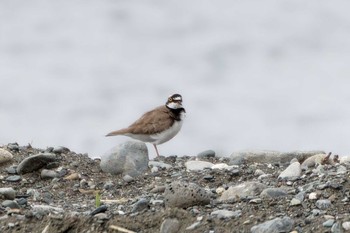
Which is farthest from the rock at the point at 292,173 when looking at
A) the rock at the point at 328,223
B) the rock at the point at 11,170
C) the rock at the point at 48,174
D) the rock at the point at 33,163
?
the rock at the point at 11,170

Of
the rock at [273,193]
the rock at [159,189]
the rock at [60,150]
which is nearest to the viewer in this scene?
the rock at [273,193]

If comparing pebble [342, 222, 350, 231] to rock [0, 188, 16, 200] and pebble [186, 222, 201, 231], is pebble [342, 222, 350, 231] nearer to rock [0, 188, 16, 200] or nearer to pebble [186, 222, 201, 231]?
pebble [186, 222, 201, 231]

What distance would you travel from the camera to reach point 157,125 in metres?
12.2

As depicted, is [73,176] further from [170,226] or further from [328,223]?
[328,223]

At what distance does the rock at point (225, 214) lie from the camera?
6.88 metres

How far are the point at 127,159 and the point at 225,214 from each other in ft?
11.9

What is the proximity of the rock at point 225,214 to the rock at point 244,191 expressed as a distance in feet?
2.56

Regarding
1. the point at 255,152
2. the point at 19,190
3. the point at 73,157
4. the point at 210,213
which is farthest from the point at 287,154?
the point at 210,213

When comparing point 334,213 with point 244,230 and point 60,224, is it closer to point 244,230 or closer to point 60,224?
point 244,230

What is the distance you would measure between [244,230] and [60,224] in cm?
139

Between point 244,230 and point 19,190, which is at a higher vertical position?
point 19,190

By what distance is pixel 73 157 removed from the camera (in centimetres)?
1127

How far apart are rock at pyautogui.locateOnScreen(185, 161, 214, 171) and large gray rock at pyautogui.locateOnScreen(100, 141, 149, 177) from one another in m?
0.51

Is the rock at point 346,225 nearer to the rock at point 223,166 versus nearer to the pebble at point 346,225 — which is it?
the pebble at point 346,225
